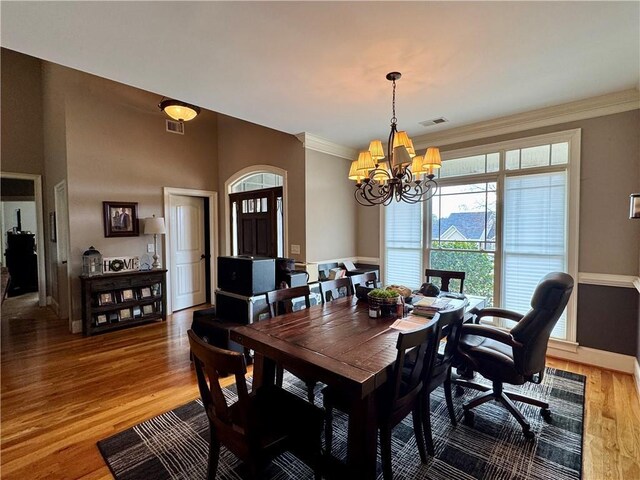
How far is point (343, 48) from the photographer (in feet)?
7.18

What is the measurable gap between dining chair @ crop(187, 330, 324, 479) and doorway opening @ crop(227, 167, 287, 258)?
3.09 meters

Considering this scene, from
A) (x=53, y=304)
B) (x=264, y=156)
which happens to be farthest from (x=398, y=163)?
(x=53, y=304)

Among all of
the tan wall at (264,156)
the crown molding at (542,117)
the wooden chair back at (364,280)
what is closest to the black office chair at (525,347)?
the wooden chair back at (364,280)

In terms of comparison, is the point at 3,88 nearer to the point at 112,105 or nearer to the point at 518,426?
the point at 112,105

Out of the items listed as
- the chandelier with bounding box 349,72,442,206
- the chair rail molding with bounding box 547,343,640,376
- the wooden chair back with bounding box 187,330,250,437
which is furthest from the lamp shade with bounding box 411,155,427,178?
the chair rail molding with bounding box 547,343,640,376

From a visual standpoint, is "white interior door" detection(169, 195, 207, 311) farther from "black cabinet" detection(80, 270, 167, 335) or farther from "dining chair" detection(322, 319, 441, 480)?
"dining chair" detection(322, 319, 441, 480)

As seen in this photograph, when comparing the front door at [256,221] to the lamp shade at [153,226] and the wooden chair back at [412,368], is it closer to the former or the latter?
the lamp shade at [153,226]

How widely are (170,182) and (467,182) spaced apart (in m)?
4.59

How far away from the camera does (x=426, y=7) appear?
178 cm

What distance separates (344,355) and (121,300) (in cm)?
403

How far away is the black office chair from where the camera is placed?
2041 millimetres

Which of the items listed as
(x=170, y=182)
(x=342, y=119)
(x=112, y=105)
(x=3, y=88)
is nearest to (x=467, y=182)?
(x=342, y=119)

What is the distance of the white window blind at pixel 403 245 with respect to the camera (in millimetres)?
4504

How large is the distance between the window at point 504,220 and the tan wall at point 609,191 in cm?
10
